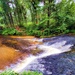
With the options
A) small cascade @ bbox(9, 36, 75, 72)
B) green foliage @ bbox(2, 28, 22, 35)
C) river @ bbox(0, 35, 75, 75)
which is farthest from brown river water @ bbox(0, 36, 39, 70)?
green foliage @ bbox(2, 28, 22, 35)

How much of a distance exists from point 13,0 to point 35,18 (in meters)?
4.28

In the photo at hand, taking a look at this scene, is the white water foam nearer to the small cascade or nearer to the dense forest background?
the small cascade

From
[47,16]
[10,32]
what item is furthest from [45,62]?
[47,16]

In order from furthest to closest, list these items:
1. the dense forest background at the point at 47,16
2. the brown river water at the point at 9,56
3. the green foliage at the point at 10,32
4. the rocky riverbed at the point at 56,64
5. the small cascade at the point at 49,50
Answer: the green foliage at the point at 10,32 < the dense forest background at the point at 47,16 < the brown river water at the point at 9,56 < the small cascade at the point at 49,50 < the rocky riverbed at the point at 56,64

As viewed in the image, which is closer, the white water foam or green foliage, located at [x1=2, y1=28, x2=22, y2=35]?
the white water foam

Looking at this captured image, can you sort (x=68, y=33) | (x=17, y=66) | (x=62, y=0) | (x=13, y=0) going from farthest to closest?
1. (x=13, y=0)
2. (x=62, y=0)
3. (x=68, y=33)
4. (x=17, y=66)

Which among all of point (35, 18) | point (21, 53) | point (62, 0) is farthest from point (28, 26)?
point (21, 53)

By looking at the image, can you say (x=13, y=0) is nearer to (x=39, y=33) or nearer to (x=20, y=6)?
(x=20, y=6)

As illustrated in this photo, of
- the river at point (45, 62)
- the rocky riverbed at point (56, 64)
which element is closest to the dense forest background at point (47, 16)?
the river at point (45, 62)

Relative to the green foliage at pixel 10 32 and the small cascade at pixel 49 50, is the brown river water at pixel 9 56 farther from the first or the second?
the green foliage at pixel 10 32

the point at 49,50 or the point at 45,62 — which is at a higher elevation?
the point at 45,62

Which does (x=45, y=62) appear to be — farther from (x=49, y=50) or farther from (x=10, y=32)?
(x=10, y=32)

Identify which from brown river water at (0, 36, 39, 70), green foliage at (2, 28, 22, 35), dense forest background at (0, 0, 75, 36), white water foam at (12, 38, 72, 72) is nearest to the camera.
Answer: white water foam at (12, 38, 72, 72)

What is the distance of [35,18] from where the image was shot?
27750 mm
